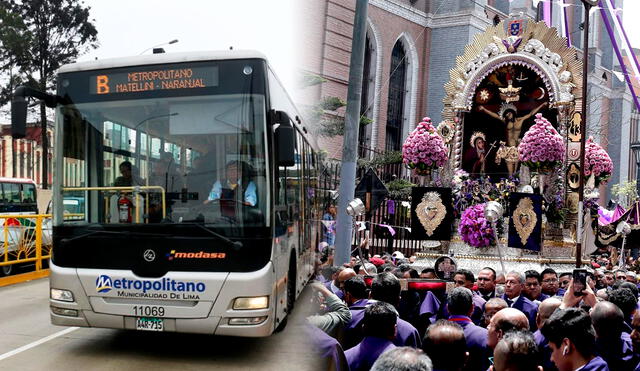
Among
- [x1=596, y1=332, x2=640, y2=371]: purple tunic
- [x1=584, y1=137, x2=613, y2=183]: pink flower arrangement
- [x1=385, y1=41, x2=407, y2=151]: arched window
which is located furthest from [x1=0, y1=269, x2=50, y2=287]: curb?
[x1=385, y1=41, x2=407, y2=151]: arched window

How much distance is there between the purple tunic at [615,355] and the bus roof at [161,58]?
149 inches

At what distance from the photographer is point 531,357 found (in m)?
2.93

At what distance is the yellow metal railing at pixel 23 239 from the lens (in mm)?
12633

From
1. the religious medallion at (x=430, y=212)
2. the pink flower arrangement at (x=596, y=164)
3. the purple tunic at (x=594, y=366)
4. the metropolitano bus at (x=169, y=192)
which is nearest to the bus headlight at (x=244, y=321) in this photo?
the metropolitano bus at (x=169, y=192)

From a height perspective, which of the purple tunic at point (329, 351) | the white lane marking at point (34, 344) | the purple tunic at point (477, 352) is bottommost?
the white lane marking at point (34, 344)

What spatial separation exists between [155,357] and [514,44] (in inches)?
534

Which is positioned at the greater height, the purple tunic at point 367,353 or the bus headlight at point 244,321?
the purple tunic at point 367,353

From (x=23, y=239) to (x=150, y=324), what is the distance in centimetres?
846

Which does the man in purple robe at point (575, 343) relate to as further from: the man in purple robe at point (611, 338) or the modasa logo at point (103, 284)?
the modasa logo at point (103, 284)

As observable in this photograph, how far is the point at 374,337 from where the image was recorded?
3764 mm

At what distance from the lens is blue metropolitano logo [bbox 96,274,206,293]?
5980 millimetres

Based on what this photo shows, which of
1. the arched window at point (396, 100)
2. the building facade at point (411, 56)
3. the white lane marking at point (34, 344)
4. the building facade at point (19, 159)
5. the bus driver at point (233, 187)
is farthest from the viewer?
the building facade at point (19, 159)

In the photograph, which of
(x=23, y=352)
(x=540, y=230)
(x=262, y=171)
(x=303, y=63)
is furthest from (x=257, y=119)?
(x=540, y=230)

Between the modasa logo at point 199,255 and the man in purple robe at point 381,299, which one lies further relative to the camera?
the modasa logo at point 199,255
